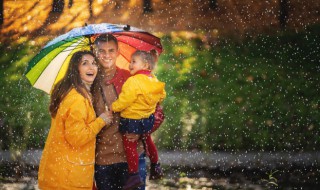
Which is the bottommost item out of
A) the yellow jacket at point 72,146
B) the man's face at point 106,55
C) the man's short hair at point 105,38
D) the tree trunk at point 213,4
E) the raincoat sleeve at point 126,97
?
the yellow jacket at point 72,146

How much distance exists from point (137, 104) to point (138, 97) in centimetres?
6

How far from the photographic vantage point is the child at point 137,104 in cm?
371

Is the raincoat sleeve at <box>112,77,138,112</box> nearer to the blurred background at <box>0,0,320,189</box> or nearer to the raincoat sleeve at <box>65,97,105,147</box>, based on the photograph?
the raincoat sleeve at <box>65,97,105,147</box>

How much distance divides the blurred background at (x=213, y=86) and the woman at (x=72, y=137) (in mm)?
2391

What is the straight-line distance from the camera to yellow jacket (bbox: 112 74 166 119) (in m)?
3.70

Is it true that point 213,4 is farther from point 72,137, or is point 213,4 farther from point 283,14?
point 72,137

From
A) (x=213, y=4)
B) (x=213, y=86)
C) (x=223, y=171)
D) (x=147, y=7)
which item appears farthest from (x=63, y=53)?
(x=213, y=4)

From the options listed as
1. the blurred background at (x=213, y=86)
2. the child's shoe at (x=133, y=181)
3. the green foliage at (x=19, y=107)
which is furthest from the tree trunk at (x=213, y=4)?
the child's shoe at (x=133, y=181)

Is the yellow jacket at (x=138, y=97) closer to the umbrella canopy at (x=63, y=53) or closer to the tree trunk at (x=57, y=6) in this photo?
the umbrella canopy at (x=63, y=53)

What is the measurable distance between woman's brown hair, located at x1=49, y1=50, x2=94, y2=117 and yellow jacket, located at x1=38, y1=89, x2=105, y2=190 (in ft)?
0.13

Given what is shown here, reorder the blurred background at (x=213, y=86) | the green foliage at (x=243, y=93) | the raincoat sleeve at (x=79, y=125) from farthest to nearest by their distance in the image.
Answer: the green foliage at (x=243, y=93) → the blurred background at (x=213, y=86) → the raincoat sleeve at (x=79, y=125)

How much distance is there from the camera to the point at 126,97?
3.69m

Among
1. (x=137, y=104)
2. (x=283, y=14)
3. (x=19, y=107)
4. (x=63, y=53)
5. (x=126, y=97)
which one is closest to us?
(x=126, y=97)

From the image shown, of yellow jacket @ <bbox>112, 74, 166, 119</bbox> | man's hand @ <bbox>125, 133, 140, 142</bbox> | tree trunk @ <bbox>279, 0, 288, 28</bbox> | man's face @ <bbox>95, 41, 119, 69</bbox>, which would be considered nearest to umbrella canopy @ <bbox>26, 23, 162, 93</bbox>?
man's face @ <bbox>95, 41, 119, 69</bbox>
